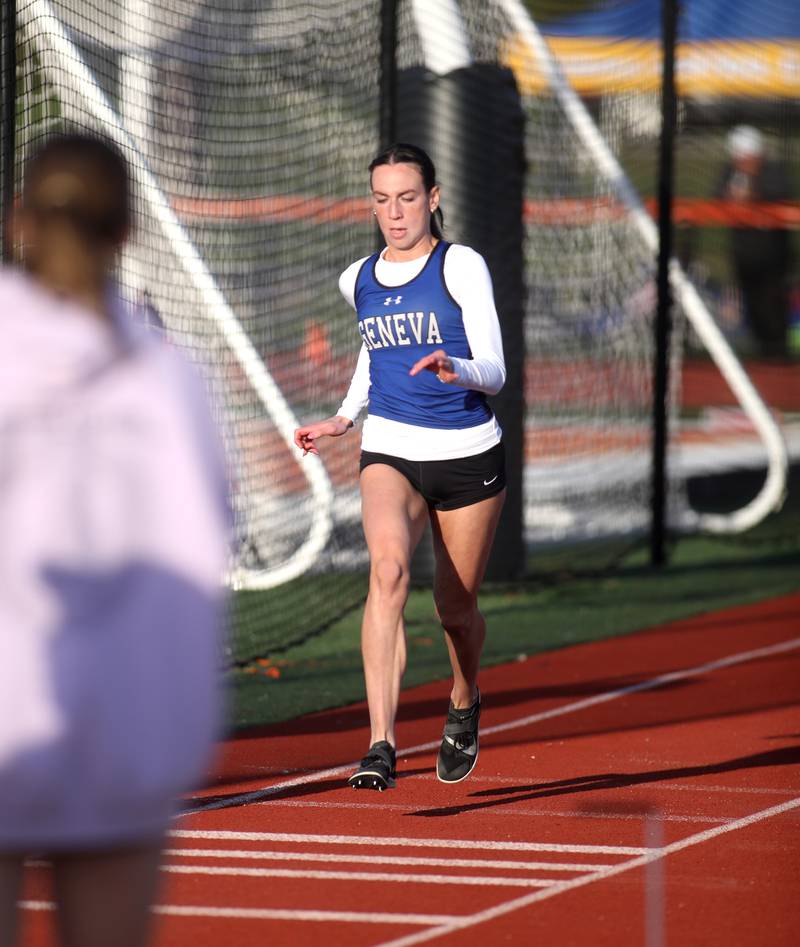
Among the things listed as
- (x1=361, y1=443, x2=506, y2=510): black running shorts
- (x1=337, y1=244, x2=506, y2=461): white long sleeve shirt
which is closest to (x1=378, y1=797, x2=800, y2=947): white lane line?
(x1=361, y1=443, x2=506, y2=510): black running shorts

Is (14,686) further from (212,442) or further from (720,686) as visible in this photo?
(720,686)

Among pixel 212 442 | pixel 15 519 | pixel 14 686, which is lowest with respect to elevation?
pixel 14 686

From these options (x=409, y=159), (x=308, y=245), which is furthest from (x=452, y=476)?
(x=308, y=245)

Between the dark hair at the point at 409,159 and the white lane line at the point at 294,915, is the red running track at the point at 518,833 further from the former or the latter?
the dark hair at the point at 409,159

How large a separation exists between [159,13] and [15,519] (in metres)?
10.6

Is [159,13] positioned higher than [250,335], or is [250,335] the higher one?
[159,13]

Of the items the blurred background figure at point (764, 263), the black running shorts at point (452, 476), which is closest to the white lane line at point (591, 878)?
the black running shorts at point (452, 476)

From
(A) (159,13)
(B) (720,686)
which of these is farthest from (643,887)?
(A) (159,13)

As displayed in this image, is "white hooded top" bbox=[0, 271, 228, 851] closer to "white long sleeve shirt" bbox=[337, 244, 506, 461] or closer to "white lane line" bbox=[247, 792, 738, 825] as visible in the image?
"white long sleeve shirt" bbox=[337, 244, 506, 461]

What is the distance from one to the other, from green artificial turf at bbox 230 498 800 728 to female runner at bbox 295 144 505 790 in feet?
7.86

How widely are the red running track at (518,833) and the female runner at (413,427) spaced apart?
1.29ft

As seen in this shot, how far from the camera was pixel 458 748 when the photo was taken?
7.00m

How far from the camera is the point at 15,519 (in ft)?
9.02

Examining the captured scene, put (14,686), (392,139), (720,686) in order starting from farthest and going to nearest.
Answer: (392,139) → (720,686) → (14,686)
